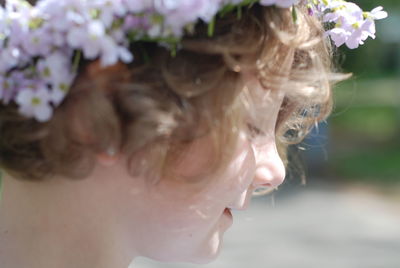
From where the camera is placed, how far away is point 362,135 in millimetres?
11906

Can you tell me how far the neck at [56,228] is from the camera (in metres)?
1.51

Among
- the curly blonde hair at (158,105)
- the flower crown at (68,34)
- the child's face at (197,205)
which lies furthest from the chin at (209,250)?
the flower crown at (68,34)

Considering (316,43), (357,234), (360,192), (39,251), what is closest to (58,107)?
(39,251)

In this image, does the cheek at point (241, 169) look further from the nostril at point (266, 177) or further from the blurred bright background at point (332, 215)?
the blurred bright background at point (332, 215)

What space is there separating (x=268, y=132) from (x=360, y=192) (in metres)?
6.68

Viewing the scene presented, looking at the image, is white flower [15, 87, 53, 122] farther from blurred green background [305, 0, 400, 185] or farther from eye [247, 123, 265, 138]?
blurred green background [305, 0, 400, 185]

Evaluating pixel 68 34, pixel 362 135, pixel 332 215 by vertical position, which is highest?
pixel 68 34

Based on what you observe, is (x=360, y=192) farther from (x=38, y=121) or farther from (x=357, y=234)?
(x=38, y=121)

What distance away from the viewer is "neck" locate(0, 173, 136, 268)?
1.51 metres

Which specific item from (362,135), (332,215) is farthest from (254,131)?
(362,135)

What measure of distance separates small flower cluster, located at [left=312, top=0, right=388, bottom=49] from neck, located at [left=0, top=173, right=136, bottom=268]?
731 millimetres

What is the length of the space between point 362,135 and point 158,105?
11.0 metres

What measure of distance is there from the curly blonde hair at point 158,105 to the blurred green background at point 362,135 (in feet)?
2.65

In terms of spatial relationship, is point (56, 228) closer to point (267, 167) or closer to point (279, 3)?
point (267, 167)
